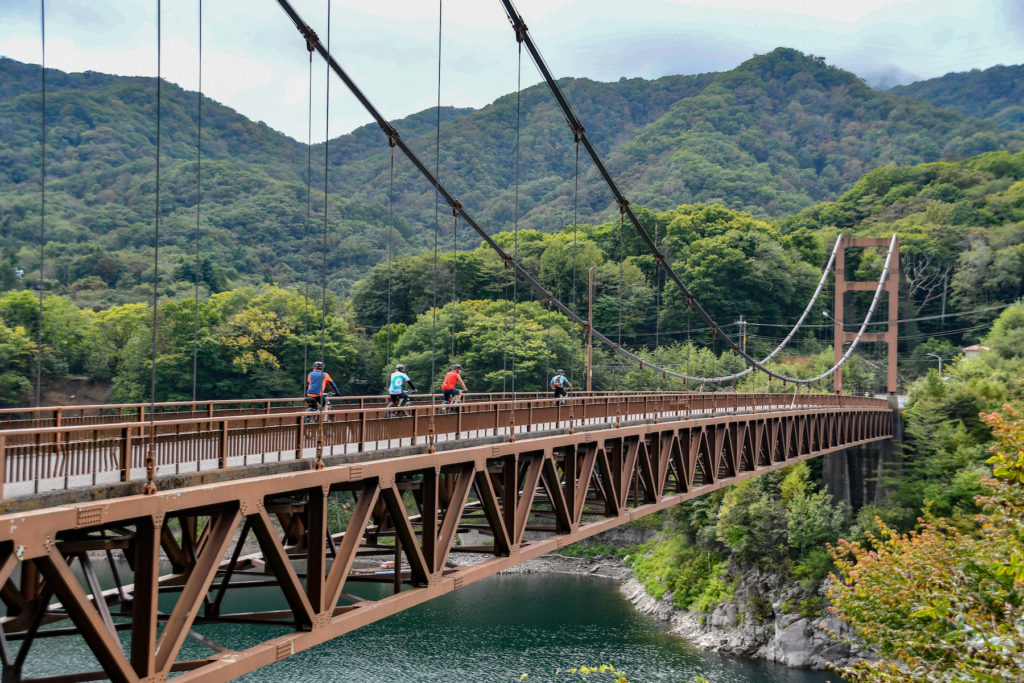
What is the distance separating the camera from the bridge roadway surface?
883 cm

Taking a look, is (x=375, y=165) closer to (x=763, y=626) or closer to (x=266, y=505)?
(x=763, y=626)

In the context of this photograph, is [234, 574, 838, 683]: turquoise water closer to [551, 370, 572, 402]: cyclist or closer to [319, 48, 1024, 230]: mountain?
[551, 370, 572, 402]: cyclist

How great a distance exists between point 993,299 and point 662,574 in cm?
5060

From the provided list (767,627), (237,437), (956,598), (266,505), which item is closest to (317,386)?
(237,437)

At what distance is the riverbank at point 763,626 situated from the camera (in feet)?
125

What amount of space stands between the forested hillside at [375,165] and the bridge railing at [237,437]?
80.4 feet

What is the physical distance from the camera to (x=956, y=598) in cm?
1802

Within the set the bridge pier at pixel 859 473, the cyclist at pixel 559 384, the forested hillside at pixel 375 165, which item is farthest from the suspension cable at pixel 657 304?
the cyclist at pixel 559 384

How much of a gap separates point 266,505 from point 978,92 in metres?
194

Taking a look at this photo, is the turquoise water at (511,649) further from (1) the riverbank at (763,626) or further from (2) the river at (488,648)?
(1) the riverbank at (763,626)

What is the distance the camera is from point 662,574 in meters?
48.2

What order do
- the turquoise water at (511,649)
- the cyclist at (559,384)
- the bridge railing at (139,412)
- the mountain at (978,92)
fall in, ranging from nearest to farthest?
the bridge railing at (139,412) → the cyclist at (559,384) → the turquoise water at (511,649) → the mountain at (978,92)

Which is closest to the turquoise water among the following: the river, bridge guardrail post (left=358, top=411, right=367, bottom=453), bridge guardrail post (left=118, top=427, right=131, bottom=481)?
the river

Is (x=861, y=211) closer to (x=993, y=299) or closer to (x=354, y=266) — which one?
(x=993, y=299)
